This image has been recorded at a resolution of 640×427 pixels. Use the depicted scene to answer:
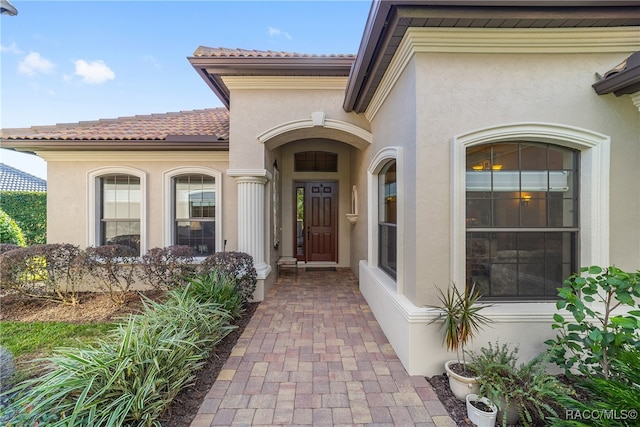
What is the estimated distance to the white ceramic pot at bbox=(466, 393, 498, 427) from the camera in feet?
7.38

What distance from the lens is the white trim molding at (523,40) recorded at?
2953 millimetres

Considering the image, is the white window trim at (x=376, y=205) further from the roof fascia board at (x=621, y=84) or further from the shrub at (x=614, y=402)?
the roof fascia board at (x=621, y=84)

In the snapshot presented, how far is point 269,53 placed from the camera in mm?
5180

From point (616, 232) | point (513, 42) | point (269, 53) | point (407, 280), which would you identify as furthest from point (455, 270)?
point (269, 53)

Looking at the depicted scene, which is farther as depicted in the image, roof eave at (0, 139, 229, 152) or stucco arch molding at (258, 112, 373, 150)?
roof eave at (0, 139, 229, 152)

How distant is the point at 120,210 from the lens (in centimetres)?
655

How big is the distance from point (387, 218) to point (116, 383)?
398 cm

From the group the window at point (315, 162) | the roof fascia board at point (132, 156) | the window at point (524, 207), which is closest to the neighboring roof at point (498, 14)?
the window at point (524, 207)

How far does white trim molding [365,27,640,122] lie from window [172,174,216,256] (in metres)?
5.28

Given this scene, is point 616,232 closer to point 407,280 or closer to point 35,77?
point 407,280

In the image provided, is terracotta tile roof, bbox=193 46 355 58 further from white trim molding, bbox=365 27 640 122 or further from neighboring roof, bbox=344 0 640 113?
white trim molding, bbox=365 27 640 122

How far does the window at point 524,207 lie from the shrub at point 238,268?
12.0ft

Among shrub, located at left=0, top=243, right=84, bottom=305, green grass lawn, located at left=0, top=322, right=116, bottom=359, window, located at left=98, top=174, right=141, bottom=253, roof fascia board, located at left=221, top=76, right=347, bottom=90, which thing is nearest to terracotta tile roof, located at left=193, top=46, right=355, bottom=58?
roof fascia board, located at left=221, top=76, right=347, bottom=90

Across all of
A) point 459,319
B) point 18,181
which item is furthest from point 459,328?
point 18,181
